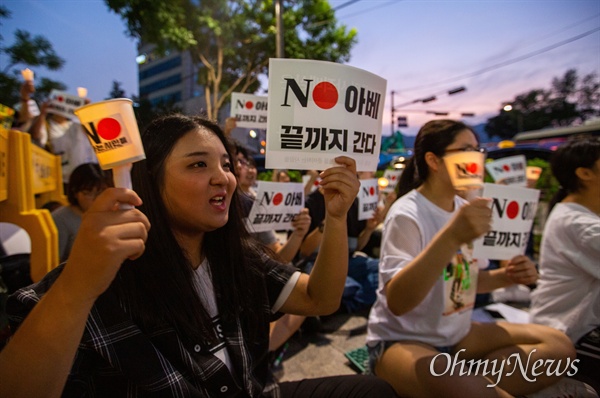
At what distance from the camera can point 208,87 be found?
1398cm

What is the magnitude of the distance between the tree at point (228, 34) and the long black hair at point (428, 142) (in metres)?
9.08

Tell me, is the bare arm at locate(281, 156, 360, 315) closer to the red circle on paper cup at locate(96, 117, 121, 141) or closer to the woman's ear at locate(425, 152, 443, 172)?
the red circle on paper cup at locate(96, 117, 121, 141)

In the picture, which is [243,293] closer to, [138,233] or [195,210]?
[195,210]

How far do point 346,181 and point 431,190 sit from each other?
996mm

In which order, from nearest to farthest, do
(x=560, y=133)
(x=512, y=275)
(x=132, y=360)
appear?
(x=132, y=360)
(x=512, y=275)
(x=560, y=133)

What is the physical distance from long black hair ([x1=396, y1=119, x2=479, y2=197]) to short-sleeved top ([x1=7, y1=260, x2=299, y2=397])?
1.61 m

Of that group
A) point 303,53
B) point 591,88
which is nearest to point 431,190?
point 303,53

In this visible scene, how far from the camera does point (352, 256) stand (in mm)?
4508

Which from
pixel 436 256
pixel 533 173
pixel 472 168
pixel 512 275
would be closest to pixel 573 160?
pixel 512 275

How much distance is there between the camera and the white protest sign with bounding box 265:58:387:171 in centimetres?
137

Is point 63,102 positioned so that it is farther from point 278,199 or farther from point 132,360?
point 132,360

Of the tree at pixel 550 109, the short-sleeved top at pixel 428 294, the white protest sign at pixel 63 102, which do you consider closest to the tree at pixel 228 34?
the white protest sign at pixel 63 102

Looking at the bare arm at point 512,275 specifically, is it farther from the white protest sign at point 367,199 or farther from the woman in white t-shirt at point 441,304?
the white protest sign at point 367,199

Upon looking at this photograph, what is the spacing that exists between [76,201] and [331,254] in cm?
251
